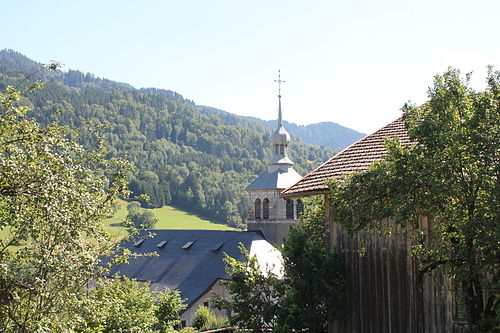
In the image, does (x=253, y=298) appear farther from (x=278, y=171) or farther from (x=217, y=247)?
(x=278, y=171)

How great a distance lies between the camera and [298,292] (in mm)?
14328

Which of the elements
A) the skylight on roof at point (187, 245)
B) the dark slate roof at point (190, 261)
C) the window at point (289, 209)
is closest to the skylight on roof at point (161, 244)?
the dark slate roof at point (190, 261)

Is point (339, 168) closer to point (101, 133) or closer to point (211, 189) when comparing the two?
point (101, 133)

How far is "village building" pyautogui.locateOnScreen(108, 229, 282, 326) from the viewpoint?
34300 millimetres

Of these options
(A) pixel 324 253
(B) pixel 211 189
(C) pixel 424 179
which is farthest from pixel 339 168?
(B) pixel 211 189

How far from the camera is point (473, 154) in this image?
9.07 metres

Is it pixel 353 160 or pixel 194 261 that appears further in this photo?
pixel 194 261

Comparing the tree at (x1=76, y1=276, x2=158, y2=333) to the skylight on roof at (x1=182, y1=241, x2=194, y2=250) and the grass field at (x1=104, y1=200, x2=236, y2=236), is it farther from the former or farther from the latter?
the grass field at (x1=104, y1=200, x2=236, y2=236)

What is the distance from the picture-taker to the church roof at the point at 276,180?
1633 inches

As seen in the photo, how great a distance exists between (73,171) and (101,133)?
329 centimetres

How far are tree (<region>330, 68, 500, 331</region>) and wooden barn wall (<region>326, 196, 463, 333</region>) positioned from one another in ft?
7.91

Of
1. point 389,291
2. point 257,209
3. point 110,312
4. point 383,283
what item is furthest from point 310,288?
point 257,209

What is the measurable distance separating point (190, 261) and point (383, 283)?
27148 millimetres

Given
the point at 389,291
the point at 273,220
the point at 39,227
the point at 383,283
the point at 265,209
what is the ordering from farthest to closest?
the point at 265,209, the point at 273,220, the point at 383,283, the point at 389,291, the point at 39,227
